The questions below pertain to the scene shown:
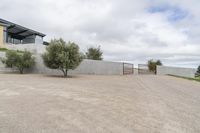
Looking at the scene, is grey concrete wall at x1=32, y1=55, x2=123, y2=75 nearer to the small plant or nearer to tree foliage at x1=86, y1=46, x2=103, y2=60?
the small plant

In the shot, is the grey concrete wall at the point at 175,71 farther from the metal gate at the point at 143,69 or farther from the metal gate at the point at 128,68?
the metal gate at the point at 128,68

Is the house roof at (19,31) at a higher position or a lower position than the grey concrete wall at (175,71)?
higher

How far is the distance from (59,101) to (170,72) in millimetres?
36040

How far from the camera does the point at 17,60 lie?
2381cm

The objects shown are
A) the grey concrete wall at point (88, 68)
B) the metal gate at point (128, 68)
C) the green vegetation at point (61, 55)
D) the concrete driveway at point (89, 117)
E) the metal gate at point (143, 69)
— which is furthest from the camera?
the metal gate at point (143, 69)

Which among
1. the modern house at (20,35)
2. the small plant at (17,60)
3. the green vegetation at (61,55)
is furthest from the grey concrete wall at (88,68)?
the modern house at (20,35)

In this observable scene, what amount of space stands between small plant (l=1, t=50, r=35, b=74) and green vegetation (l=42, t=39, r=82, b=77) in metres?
2.90

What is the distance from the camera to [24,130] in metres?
5.37

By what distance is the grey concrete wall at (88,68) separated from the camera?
2578 centimetres

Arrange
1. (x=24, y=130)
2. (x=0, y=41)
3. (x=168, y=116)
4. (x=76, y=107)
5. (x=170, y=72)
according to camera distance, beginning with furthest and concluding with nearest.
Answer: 1. (x=170, y=72)
2. (x=0, y=41)
3. (x=76, y=107)
4. (x=168, y=116)
5. (x=24, y=130)

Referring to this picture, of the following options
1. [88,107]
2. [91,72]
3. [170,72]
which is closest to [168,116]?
[88,107]


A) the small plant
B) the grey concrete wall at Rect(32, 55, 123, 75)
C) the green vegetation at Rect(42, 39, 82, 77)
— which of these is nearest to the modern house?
the grey concrete wall at Rect(32, 55, 123, 75)

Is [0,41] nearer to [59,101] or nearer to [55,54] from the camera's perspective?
[55,54]

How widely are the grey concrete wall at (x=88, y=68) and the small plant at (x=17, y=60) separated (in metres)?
1.06
